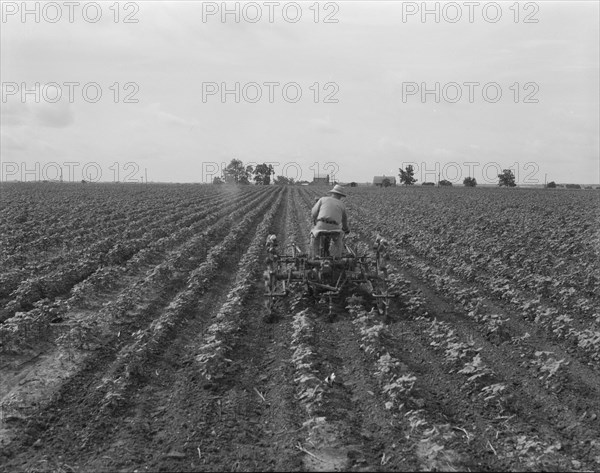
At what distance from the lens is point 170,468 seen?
397cm

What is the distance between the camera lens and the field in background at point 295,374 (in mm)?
4199

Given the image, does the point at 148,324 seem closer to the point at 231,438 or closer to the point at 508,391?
the point at 231,438

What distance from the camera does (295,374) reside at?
574 cm

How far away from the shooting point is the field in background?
4.20 metres

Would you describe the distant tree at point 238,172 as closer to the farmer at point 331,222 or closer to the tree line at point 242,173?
the tree line at point 242,173

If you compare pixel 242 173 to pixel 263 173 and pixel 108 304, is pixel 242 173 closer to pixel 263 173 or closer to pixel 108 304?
pixel 263 173

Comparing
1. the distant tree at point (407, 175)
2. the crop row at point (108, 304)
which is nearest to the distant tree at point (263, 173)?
the distant tree at point (407, 175)

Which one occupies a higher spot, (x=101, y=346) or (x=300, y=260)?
(x=300, y=260)

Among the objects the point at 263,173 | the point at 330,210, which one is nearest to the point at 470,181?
the point at 263,173

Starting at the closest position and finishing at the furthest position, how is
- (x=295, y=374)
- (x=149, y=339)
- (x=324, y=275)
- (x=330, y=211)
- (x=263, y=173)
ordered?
(x=295, y=374), (x=149, y=339), (x=324, y=275), (x=330, y=211), (x=263, y=173)

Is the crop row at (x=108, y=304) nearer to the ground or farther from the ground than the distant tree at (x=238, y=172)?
nearer to the ground

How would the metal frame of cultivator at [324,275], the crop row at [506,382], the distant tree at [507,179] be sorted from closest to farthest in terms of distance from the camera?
the crop row at [506,382] → the metal frame of cultivator at [324,275] → the distant tree at [507,179]

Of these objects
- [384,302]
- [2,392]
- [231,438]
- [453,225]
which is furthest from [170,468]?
[453,225]

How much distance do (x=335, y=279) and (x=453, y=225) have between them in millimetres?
13150
